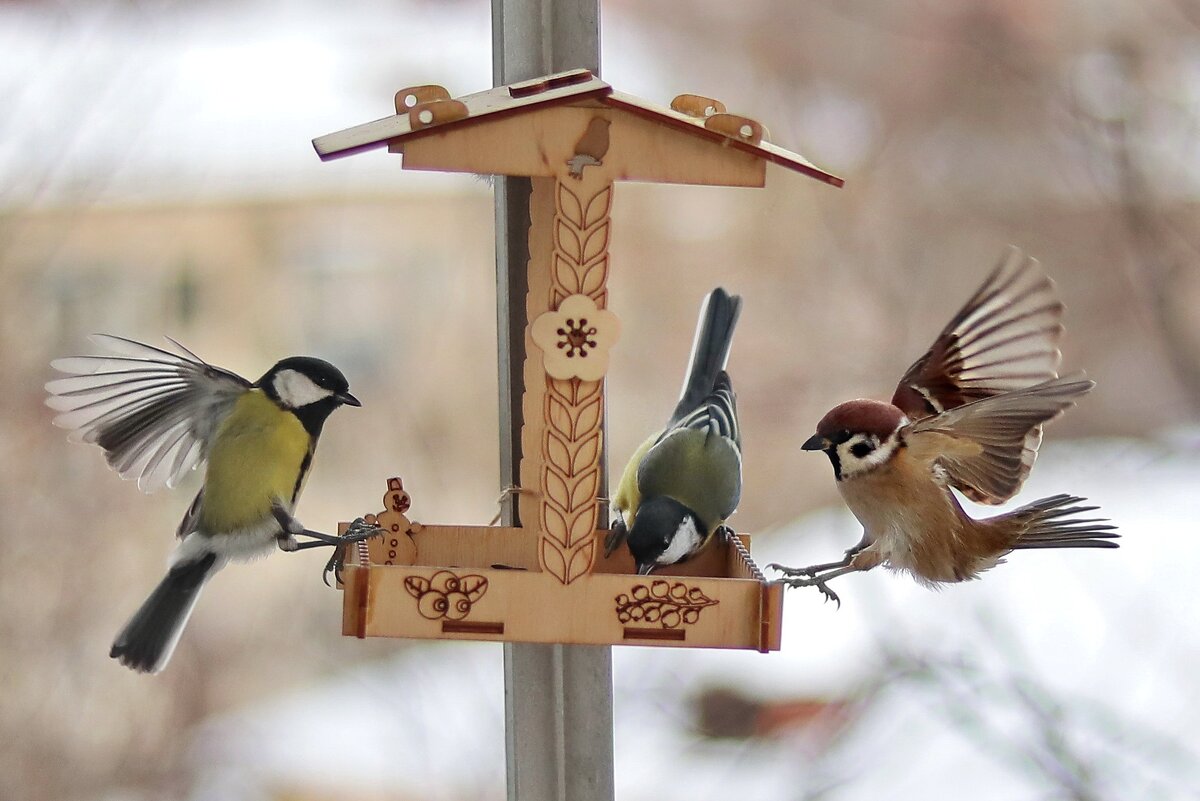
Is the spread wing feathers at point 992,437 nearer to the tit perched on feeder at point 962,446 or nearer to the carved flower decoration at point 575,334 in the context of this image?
the tit perched on feeder at point 962,446

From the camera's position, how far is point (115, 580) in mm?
1260

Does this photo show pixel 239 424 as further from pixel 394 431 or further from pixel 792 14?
pixel 792 14

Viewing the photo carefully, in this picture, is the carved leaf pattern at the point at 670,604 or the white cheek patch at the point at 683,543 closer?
the carved leaf pattern at the point at 670,604

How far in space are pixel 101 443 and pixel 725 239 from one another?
668 mm

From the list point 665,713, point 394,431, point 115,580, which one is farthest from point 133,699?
point 665,713

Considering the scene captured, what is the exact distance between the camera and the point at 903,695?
1.36 metres

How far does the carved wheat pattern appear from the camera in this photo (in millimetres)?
815

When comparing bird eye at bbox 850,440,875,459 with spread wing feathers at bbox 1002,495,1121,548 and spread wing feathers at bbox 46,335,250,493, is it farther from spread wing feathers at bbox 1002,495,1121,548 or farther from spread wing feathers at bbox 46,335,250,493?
spread wing feathers at bbox 46,335,250,493

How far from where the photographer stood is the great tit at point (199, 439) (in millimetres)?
932

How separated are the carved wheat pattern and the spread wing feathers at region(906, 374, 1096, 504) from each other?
25cm

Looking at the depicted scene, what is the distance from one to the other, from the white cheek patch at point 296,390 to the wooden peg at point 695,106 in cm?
35

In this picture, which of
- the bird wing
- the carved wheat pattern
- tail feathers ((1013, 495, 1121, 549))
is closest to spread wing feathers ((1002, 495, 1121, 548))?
tail feathers ((1013, 495, 1121, 549))

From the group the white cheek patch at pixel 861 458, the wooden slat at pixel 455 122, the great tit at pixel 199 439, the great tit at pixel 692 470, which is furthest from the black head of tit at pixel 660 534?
the wooden slat at pixel 455 122

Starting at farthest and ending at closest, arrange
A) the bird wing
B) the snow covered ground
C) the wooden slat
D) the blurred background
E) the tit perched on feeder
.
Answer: the snow covered ground → the blurred background → the bird wing → the tit perched on feeder → the wooden slat
